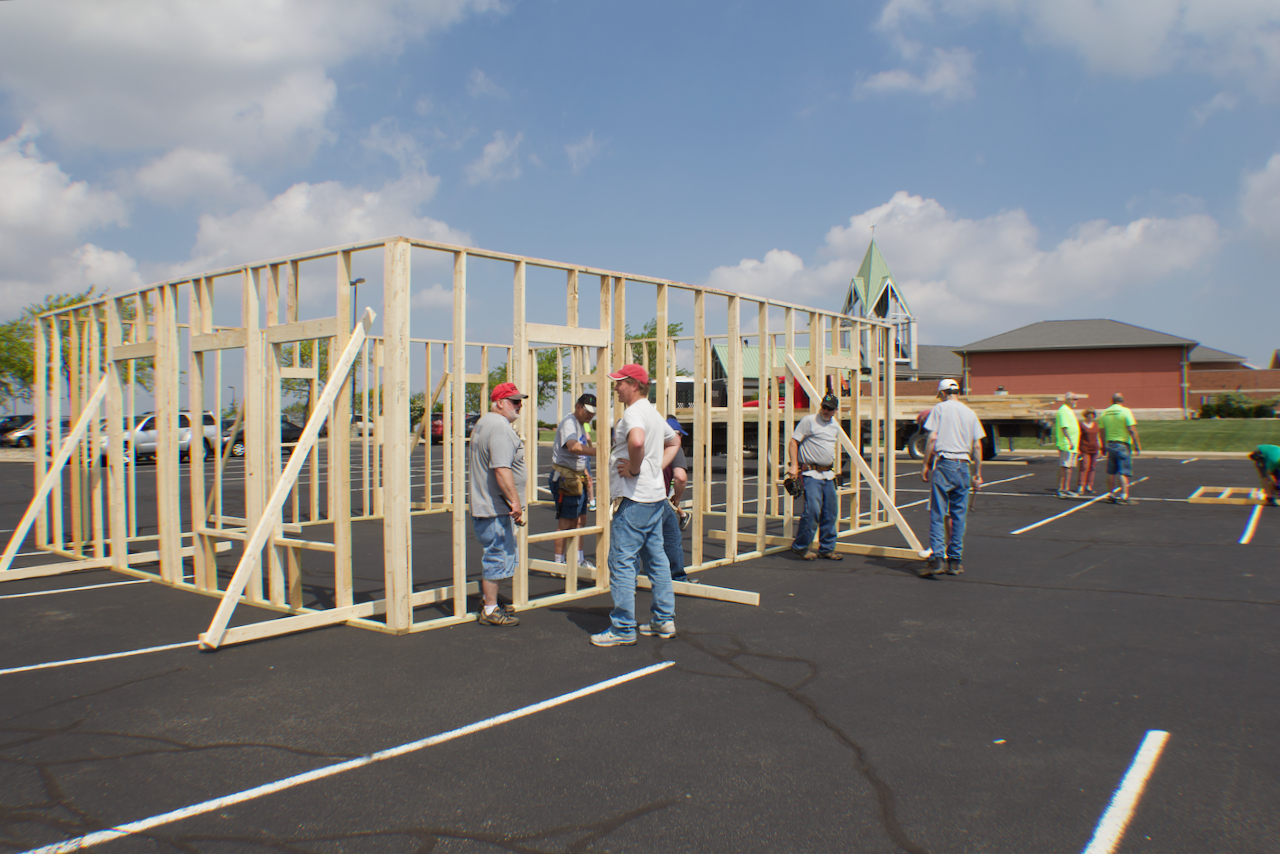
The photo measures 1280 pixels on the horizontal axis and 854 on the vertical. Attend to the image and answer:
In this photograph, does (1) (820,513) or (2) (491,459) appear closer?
(2) (491,459)

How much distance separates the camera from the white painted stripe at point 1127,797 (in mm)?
3012

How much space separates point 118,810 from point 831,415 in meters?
7.51

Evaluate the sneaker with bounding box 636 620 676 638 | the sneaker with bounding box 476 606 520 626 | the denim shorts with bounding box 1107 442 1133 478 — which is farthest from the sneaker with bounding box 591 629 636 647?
the denim shorts with bounding box 1107 442 1133 478

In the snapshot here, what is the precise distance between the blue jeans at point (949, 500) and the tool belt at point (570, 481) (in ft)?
11.8

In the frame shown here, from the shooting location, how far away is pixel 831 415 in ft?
29.8

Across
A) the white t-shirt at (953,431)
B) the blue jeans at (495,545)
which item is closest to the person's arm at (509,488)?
the blue jeans at (495,545)

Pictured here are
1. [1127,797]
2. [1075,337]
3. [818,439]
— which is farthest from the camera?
[1075,337]

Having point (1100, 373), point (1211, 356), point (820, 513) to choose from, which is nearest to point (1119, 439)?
point (820, 513)

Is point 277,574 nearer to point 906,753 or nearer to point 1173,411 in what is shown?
point 906,753

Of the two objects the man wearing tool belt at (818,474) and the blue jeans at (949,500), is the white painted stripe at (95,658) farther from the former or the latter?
the blue jeans at (949,500)

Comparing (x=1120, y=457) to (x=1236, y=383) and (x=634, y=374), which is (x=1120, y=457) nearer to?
(x=634, y=374)

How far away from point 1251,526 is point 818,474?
23.3 feet

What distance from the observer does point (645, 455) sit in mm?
5762

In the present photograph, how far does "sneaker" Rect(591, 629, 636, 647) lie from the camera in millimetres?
5590
